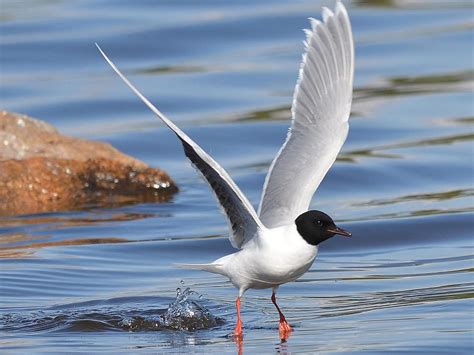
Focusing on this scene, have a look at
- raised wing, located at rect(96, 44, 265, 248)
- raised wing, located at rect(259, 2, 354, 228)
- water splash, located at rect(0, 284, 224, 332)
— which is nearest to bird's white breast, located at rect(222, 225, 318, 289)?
raised wing, located at rect(96, 44, 265, 248)

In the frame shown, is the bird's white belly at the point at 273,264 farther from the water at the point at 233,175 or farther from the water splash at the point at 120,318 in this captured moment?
the water splash at the point at 120,318

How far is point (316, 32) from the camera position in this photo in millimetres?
9234

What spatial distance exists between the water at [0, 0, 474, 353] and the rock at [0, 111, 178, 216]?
0.27m

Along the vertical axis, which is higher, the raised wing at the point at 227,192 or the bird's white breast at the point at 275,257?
the raised wing at the point at 227,192

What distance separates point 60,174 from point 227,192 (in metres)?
5.39

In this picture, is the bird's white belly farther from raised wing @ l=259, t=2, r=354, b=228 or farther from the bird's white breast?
raised wing @ l=259, t=2, r=354, b=228

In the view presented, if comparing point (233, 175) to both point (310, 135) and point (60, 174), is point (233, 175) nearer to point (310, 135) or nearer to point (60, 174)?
point (60, 174)

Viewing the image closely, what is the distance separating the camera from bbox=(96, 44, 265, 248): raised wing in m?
8.16

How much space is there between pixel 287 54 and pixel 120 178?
844 cm

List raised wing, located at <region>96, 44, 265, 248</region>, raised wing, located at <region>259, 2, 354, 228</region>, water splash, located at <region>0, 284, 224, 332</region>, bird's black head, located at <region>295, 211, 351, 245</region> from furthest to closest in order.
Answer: water splash, located at <region>0, 284, 224, 332</region>, raised wing, located at <region>259, 2, 354, 228</region>, bird's black head, located at <region>295, 211, 351, 245</region>, raised wing, located at <region>96, 44, 265, 248</region>

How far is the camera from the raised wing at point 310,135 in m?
9.37

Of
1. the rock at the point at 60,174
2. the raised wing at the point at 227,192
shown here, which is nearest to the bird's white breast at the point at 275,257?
the raised wing at the point at 227,192

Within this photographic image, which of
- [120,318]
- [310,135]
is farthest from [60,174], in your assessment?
[310,135]

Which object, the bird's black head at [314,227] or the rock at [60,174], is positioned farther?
the rock at [60,174]
